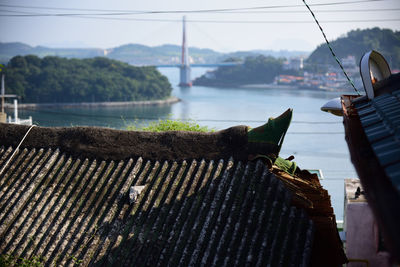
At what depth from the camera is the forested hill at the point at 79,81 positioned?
8762cm

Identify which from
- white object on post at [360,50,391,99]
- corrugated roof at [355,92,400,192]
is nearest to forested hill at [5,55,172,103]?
white object on post at [360,50,391,99]

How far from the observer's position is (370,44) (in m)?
78.4

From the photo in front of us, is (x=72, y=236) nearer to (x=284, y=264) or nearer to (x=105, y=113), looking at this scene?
(x=284, y=264)

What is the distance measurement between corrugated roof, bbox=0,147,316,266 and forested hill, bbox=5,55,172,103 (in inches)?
3206

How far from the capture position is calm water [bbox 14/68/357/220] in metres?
48.9

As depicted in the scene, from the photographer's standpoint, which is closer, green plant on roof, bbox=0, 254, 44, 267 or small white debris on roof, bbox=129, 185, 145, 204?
green plant on roof, bbox=0, 254, 44, 267

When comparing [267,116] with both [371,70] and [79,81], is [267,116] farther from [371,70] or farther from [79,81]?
[371,70]

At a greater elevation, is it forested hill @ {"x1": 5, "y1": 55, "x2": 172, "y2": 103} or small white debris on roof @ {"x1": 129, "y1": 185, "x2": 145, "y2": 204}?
small white debris on roof @ {"x1": 129, "y1": 185, "x2": 145, "y2": 204}

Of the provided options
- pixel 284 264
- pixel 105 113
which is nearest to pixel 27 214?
pixel 284 264

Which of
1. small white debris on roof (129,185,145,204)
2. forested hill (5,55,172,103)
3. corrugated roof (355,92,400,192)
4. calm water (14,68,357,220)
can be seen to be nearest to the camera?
corrugated roof (355,92,400,192)

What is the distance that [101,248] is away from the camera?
270 inches

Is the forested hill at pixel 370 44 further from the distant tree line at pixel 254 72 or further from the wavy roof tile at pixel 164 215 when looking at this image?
the wavy roof tile at pixel 164 215

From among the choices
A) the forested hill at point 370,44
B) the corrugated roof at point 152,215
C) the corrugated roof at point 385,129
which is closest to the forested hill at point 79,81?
the forested hill at point 370,44

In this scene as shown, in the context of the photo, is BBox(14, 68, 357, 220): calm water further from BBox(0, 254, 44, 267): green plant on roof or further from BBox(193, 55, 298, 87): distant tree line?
BBox(0, 254, 44, 267): green plant on roof
